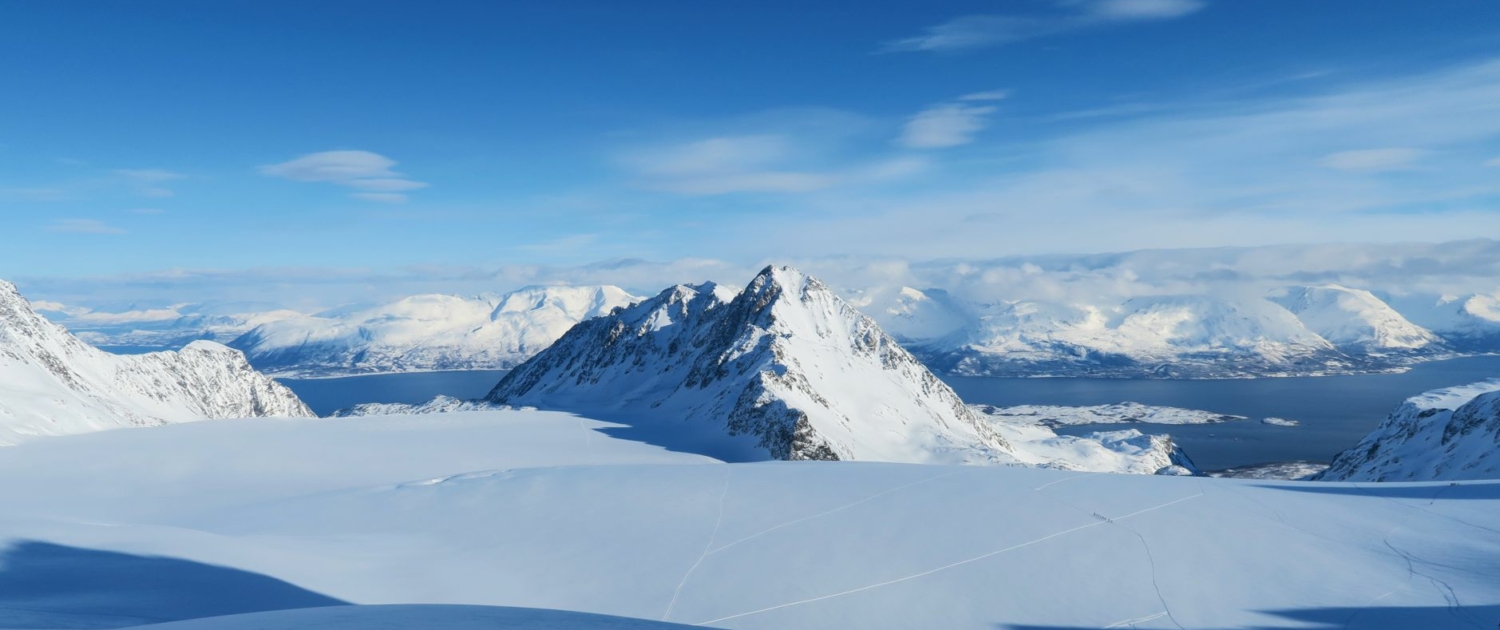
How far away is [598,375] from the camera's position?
137 meters

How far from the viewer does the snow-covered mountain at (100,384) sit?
92.8 metres

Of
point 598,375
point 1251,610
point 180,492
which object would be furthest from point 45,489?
point 598,375

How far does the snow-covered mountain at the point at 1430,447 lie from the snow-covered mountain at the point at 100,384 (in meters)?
131

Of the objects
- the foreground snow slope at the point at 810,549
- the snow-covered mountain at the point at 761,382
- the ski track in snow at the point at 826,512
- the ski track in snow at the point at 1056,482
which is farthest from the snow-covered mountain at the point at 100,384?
the ski track in snow at the point at 1056,482

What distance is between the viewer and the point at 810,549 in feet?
59.8

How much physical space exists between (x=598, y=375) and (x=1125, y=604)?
12699 centimetres

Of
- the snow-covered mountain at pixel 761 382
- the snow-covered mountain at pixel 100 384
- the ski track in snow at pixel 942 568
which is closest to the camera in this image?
the ski track in snow at pixel 942 568

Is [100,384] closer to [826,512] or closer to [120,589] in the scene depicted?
[120,589]

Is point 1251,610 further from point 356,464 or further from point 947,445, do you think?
point 947,445

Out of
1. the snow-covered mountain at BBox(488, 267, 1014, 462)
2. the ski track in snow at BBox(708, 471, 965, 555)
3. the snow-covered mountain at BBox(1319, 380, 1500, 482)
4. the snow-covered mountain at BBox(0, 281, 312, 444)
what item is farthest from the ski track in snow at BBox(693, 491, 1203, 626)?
the snow-covered mountain at BBox(0, 281, 312, 444)

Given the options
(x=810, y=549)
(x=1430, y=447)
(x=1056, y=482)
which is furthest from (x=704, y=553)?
(x=1430, y=447)

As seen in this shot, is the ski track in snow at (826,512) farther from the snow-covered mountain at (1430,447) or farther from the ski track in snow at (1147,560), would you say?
the snow-covered mountain at (1430,447)

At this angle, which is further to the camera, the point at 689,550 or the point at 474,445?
the point at 474,445

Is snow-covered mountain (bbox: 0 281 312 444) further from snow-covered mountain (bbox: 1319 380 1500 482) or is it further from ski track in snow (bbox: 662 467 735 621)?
snow-covered mountain (bbox: 1319 380 1500 482)
